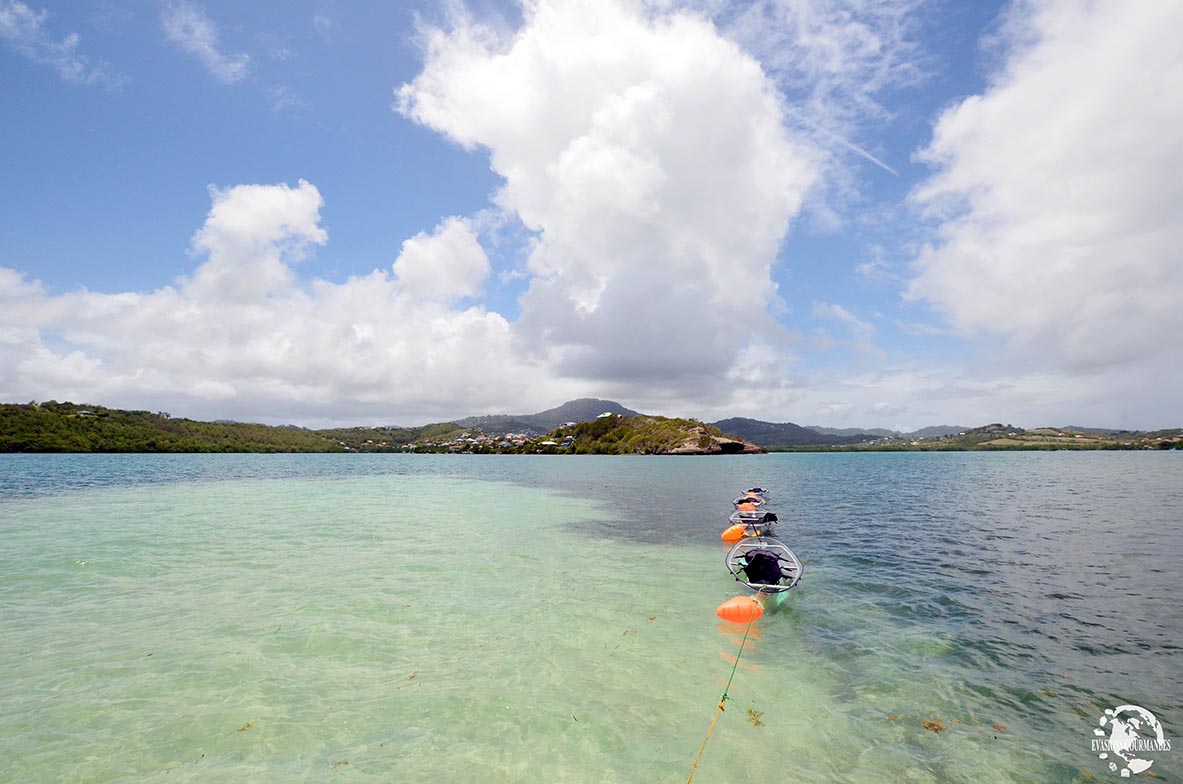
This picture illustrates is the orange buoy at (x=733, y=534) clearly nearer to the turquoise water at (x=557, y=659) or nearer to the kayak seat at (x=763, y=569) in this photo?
the turquoise water at (x=557, y=659)

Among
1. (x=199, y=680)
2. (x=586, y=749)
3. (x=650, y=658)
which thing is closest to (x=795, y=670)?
A: (x=650, y=658)

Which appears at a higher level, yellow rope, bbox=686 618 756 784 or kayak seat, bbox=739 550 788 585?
kayak seat, bbox=739 550 788 585

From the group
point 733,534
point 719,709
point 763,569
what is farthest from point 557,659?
point 733,534

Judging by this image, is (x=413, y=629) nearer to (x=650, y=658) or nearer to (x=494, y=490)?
(x=650, y=658)

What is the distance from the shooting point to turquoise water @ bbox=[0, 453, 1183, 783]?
880 cm

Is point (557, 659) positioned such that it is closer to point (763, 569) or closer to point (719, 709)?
point (719, 709)

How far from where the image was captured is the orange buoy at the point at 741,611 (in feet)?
53.2

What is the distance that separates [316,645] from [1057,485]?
88.9m
